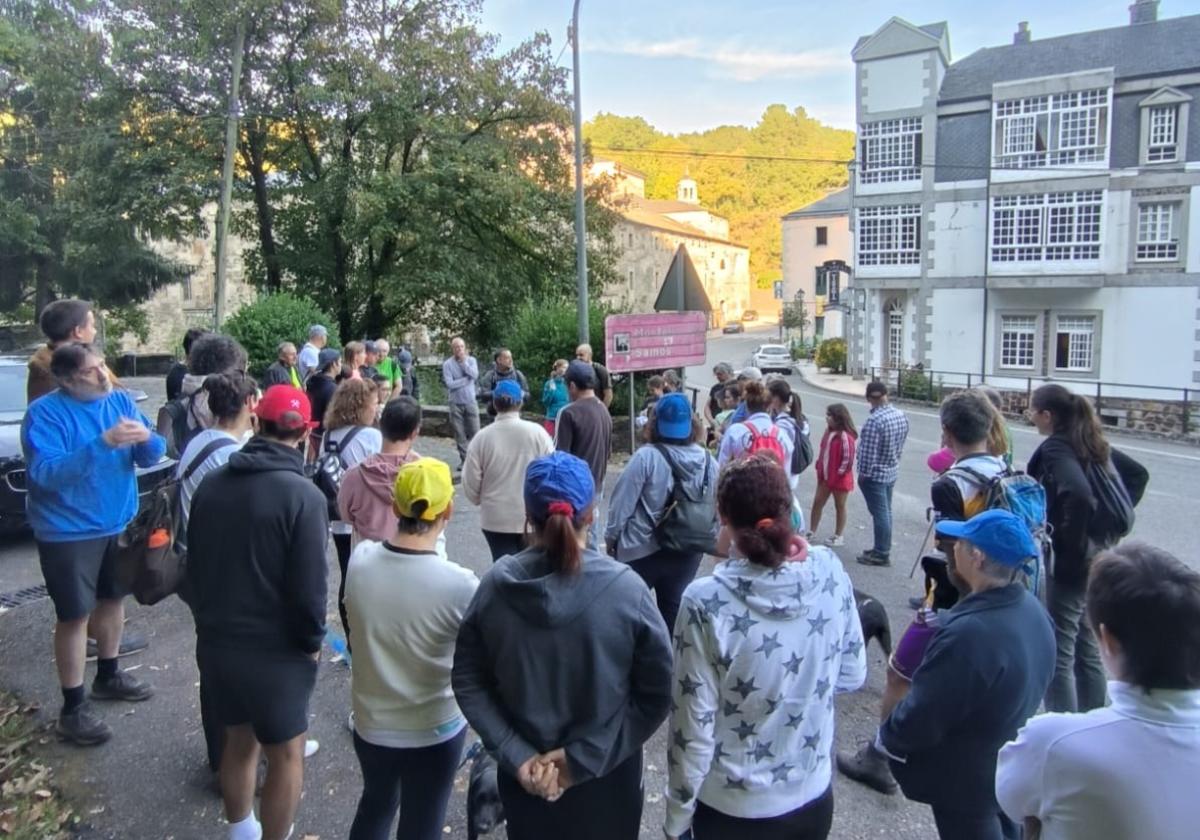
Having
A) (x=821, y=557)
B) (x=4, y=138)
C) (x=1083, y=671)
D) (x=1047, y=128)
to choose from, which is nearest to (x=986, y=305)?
(x=1047, y=128)

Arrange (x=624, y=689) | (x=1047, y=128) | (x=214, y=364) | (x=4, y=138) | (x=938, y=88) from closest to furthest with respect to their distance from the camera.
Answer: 1. (x=624, y=689)
2. (x=214, y=364)
3. (x=4, y=138)
4. (x=1047, y=128)
5. (x=938, y=88)

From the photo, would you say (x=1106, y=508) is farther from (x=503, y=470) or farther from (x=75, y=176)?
(x=75, y=176)

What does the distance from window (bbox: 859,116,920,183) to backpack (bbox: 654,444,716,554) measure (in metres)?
32.8

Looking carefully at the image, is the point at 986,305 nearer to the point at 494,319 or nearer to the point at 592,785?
the point at 494,319

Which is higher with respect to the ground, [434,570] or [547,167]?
[547,167]

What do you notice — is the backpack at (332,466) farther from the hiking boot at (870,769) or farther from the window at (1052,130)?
the window at (1052,130)

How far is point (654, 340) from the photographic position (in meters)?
10.2

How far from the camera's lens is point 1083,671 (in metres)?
4.04

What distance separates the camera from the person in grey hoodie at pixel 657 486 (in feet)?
13.8

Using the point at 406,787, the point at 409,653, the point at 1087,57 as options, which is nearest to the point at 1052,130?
the point at 1087,57

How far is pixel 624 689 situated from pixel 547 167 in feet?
76.7

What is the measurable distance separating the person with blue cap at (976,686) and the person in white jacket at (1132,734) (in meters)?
0.65

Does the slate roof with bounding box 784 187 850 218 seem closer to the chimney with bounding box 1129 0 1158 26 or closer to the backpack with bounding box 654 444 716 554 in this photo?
the chimney with bounding box 1129 0 1158 26

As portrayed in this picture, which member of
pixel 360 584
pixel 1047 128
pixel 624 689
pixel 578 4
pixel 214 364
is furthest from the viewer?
pixel 1047 128
